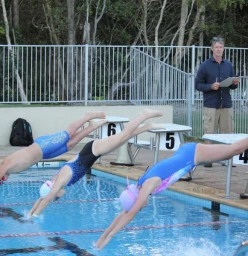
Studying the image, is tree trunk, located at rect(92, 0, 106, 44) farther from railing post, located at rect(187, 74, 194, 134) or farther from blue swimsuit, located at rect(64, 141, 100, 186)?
blue swimsuit, located at rect(64, 141, 100, 186)

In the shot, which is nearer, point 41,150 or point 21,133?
point 41,150

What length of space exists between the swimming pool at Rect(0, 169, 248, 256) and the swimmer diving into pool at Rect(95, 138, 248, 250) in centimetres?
103

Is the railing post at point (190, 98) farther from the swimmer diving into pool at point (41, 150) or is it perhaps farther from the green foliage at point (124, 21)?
the swimmer diving into pool at point (41, 150)

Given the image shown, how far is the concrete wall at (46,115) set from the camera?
1714 centimetres

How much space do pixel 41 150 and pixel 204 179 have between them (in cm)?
406

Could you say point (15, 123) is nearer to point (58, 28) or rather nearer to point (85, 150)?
point (58, 28)

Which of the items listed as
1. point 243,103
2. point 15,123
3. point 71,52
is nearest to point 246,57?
point 243,103

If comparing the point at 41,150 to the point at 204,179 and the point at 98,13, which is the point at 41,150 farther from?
the point at 98,13

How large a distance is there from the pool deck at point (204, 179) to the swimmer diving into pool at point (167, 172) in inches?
100

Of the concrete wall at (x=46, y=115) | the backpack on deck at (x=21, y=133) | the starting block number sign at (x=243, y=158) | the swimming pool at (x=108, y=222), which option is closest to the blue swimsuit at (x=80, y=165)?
the swimming pool at (x=108, y=222)

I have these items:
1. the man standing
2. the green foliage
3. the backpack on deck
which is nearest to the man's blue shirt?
the man standing

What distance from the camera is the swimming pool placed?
816 cm

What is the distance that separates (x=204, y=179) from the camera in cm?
1185

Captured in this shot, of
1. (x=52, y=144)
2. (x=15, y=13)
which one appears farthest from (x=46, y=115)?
(x=52, y=144)
